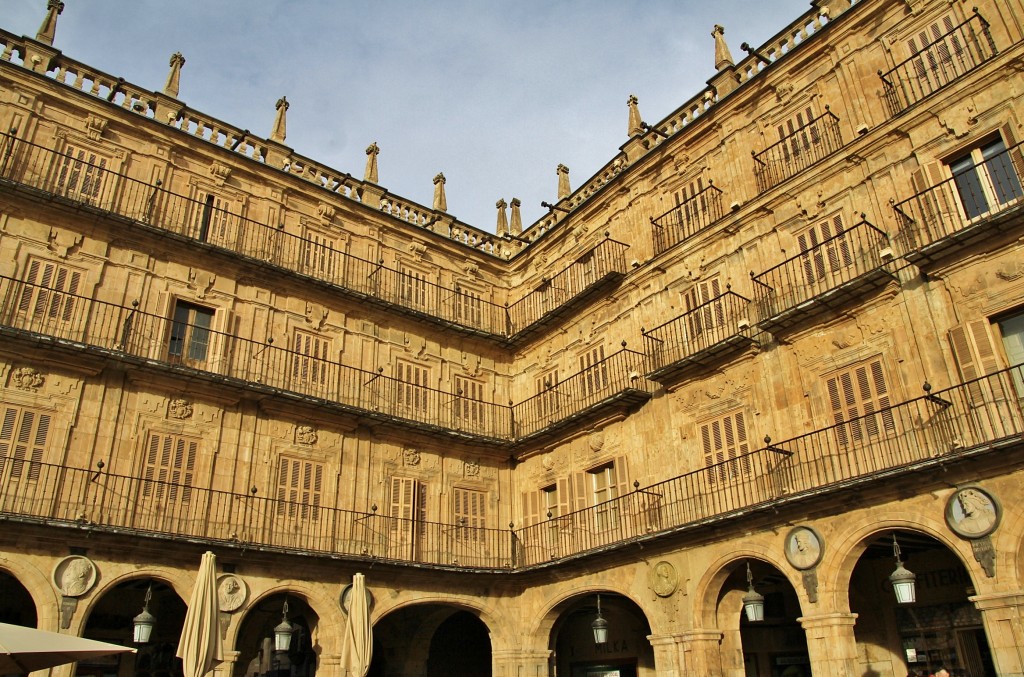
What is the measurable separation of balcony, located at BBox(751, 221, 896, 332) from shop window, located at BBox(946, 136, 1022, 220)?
1464 mm

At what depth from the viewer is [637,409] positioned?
18.5 m

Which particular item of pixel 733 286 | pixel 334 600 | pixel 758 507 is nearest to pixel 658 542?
pixel 758 507

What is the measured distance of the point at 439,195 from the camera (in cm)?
2423

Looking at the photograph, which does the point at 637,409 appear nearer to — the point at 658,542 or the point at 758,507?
the point at 658,542

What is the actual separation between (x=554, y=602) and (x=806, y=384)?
8.02 meters

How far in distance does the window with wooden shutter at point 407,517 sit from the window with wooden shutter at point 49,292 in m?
8.29

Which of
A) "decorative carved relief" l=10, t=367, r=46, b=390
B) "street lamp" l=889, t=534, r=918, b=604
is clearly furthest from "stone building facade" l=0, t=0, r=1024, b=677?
"street lamp" l=889, t=534, r=918, b=604

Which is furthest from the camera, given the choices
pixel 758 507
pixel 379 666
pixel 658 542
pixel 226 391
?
pixel 379 666

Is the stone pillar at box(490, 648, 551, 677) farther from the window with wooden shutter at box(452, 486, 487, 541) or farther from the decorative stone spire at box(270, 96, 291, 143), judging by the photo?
the decorative stone spire at box(270, 96, 291, 143)

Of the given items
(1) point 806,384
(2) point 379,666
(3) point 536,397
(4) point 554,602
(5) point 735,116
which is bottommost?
Result: (2) point 379,666

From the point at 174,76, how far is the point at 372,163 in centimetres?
562

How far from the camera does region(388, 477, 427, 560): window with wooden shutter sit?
18.8 meters

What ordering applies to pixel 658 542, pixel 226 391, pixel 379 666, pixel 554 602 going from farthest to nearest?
1. pixel 379 666
2. pixel 554 602
3. pixel 226 391
4. pixel 658 542

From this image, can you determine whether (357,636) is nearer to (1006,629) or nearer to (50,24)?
(1006,629)
